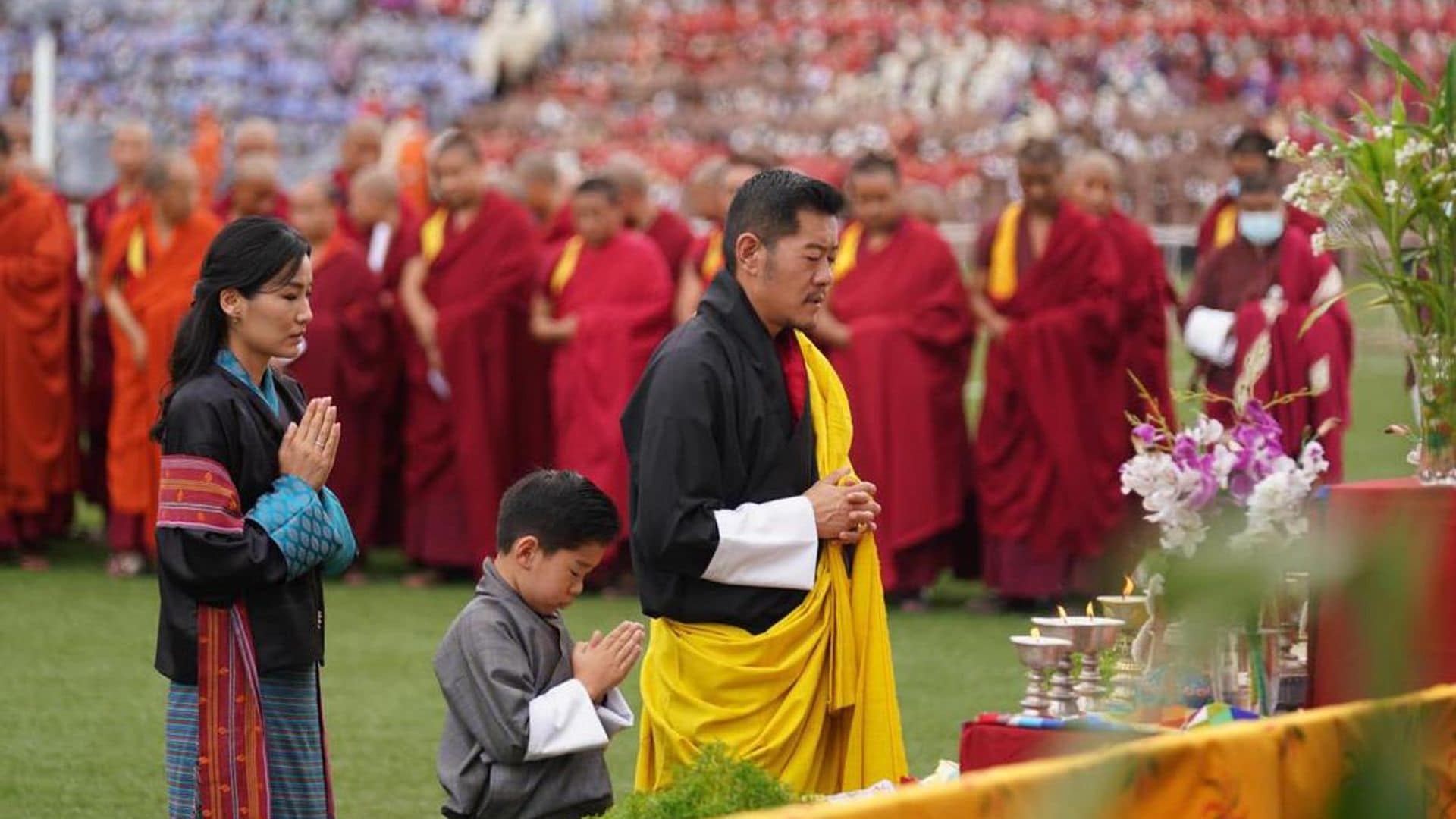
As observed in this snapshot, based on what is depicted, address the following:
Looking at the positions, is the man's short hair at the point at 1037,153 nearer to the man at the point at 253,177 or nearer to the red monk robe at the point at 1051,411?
the red monk robe at the point at 1051,411

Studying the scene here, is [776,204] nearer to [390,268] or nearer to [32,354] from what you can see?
[390,268]

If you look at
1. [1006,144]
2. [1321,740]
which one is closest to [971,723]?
[1321,740]

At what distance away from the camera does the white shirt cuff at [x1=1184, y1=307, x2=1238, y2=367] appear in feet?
27.3

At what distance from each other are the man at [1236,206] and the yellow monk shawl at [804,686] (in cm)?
500

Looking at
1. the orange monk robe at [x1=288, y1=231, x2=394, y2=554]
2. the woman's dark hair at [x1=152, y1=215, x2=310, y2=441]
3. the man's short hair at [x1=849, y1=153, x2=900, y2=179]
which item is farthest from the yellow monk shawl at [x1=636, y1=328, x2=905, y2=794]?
the orange monk robe at [x1=288, y1=231, x2=394, y2=554]

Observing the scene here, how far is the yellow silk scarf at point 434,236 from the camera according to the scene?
33.1 ft

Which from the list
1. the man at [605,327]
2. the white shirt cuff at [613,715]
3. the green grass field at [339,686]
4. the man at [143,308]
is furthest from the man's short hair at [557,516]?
the man at [143,308]

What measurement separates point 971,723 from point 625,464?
6007mm

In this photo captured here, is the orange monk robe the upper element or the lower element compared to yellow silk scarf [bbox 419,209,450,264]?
lower

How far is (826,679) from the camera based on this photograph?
390 cm

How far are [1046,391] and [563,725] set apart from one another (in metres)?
5.75

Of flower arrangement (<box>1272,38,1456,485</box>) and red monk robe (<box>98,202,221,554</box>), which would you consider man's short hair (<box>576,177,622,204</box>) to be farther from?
flower arrangement (<box>1272,38,1456,485</box>)

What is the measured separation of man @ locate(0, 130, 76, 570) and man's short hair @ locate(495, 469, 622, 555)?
6.70 metres

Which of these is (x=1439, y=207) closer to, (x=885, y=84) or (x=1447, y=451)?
(x=1447, y=451)
